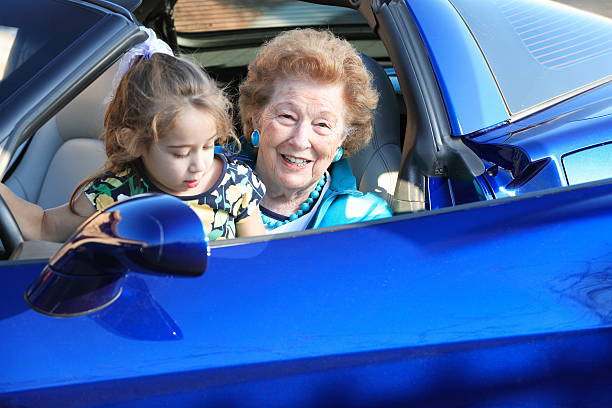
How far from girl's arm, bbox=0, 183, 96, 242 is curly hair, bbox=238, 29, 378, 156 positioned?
60 cm

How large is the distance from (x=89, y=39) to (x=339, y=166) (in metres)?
0.75

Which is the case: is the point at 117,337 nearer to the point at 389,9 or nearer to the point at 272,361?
the point at 272,361

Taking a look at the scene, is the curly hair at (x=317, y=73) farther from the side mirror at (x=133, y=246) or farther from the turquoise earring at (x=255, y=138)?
the side mirror at (x=133, y=246)

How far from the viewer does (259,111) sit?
6.24 ft

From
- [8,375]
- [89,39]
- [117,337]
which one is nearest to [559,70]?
[89,39]

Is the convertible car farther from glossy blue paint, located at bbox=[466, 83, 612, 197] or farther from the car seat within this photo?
the car seat

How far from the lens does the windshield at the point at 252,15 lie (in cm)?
259

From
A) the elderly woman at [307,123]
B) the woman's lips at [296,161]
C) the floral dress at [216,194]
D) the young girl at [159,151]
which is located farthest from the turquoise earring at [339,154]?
the young girl at [159,151]

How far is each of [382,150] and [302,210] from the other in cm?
29

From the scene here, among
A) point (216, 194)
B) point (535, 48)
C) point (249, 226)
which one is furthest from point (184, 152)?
point (535, 48)

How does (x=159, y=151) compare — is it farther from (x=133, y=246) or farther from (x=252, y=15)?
(x=252, y=15)

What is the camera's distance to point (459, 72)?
177 cm

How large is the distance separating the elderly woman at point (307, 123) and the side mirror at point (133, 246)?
82 cm

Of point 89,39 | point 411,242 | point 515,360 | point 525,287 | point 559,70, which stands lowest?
point 515,360
